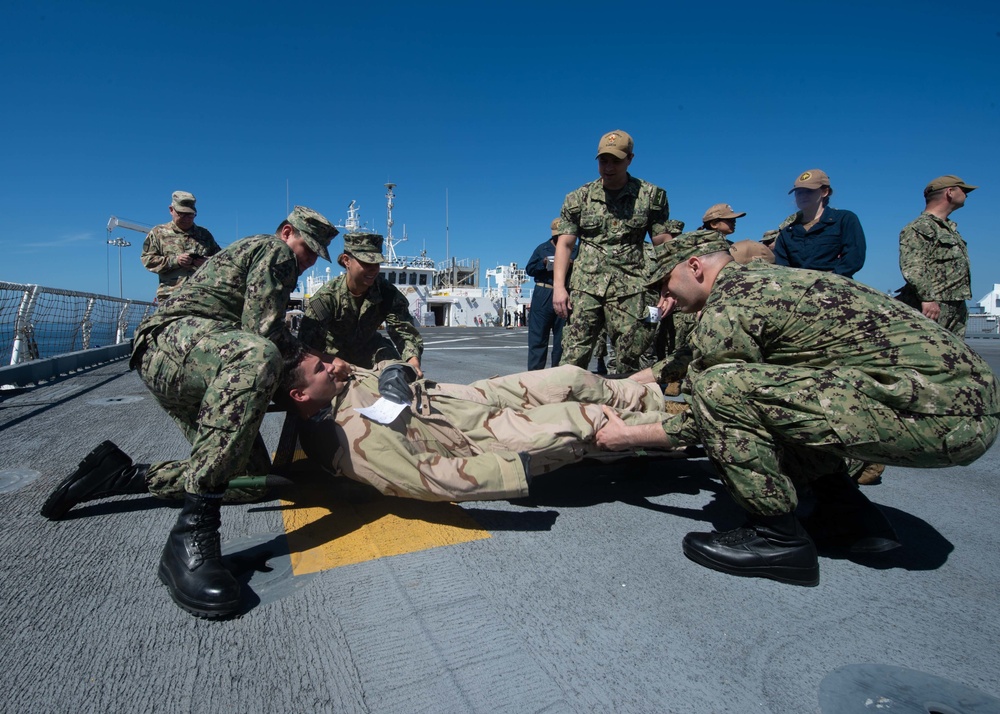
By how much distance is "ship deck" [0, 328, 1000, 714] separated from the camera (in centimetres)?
122

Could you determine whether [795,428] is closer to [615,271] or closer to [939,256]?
[615,271]

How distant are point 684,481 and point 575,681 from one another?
1661 millimetres

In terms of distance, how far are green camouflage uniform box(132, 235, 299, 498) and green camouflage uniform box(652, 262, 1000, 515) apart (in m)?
1.49

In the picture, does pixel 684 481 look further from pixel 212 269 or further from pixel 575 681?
pixel 212 269

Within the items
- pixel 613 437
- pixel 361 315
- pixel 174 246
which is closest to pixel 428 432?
pixel 613 437

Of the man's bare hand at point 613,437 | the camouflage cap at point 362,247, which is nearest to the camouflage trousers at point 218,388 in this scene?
the man's bare hand at point 613,437

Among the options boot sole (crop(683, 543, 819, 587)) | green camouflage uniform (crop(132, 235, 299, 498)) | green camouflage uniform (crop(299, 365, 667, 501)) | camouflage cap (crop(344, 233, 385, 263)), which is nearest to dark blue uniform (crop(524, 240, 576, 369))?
camouflage cap (crop(344, 233, 385, 263))

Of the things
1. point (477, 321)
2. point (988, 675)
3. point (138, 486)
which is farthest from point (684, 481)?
point (477, 321)

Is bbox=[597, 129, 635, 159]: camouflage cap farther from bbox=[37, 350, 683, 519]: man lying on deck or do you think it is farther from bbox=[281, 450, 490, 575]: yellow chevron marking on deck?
bbox=[281, 450, 490, 575]: yellow chevron marking on deck

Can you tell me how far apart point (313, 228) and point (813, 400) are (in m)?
2.09

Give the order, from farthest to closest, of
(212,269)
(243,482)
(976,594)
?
(212,269), (243,482), (976,594)

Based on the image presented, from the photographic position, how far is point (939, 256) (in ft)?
12.5

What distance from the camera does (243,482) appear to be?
196 centimetres

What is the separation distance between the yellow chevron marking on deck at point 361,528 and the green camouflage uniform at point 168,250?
4001 mm
